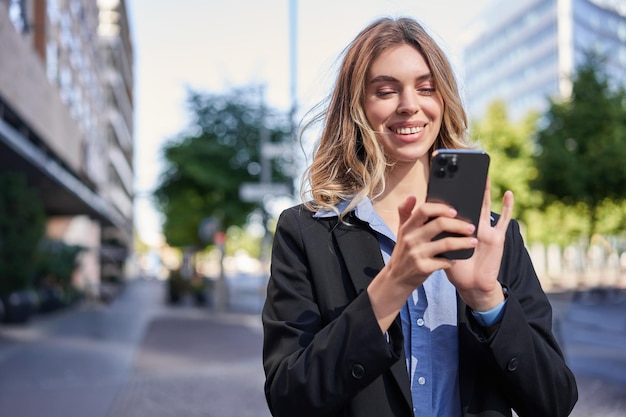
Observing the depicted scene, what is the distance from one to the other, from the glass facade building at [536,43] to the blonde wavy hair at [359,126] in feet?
217

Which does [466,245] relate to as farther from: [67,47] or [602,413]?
[67,47]

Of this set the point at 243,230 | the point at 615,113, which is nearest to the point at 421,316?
the point at 243,230

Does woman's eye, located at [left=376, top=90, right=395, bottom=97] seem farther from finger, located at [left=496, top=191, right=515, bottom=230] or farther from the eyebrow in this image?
finger, located at [left=496, top=191, right=515, bottom=230]

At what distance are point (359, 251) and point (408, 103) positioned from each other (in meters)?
0.35

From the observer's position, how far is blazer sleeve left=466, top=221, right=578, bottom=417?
1583 mm

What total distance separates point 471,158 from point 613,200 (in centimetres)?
3065

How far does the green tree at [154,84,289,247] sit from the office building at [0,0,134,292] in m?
3.44

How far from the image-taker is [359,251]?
5.70 ft

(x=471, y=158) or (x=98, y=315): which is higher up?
(x=471, y=158)

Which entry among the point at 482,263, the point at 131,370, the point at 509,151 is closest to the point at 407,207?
the point at 482,263

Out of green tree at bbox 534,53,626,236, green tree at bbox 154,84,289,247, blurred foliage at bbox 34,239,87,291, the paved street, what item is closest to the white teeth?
the paved street

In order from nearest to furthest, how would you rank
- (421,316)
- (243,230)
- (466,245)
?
(466,245), (421,316), (243,230)

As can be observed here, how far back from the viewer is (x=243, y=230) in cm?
2808

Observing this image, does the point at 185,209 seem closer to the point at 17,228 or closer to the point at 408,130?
the point at 17,228
